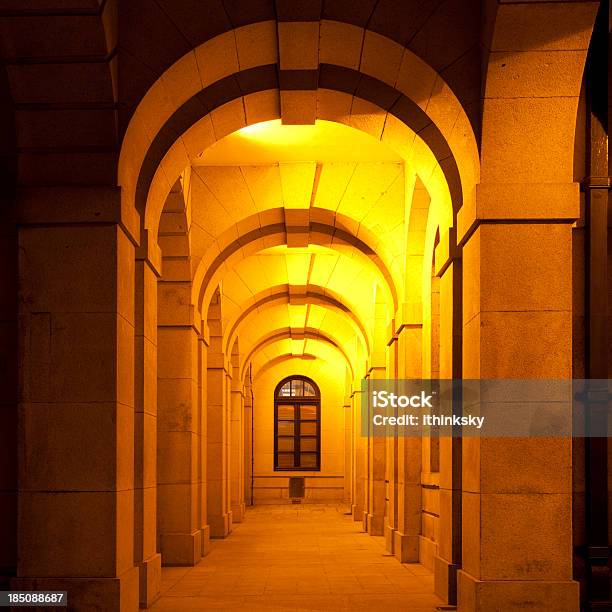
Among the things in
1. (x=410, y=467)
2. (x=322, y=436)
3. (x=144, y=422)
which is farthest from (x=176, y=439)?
(x=322, y=436)

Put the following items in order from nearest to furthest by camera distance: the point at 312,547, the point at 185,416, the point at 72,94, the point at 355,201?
1. the point at 72,94
2. the point at 185,416
3. the point at 355,201
4. the point at 312,547

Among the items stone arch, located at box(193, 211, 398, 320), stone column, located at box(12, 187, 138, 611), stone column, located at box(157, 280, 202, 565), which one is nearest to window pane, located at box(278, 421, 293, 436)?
stone arch, located at box(193, 211, 398, 320)

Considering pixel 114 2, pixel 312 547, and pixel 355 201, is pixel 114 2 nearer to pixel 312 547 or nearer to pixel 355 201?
pixel 355 201

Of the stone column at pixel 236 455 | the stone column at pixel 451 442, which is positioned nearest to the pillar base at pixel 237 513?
the stone column at pixel 236 455

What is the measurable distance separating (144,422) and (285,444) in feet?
99.5

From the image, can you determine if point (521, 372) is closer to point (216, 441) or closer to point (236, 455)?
point (216, 441)

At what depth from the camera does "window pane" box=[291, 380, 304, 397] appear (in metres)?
39.7

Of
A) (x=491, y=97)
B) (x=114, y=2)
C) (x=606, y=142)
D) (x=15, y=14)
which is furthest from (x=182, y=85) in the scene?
(x=606, y=142)

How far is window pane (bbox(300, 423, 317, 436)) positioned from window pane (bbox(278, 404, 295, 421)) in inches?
23.3

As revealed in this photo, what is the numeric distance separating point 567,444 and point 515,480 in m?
0.50

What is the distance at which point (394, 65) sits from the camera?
8742mm

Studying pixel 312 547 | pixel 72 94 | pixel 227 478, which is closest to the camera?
pixel 72 94

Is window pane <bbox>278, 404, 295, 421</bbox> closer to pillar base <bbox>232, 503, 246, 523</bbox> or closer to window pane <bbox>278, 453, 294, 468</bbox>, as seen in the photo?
window pane <bbox>278, 453, 294, 468</bbox>

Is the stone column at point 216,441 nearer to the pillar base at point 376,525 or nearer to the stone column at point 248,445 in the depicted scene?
the pillar base at point 376,525
